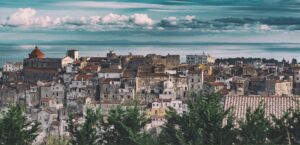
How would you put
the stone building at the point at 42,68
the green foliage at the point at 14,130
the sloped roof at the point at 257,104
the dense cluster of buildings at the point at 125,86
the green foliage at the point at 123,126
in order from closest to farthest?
the green foliage at the point at 14,130, the green foliage at the point at 123,126, the sloped roof at the point at 257,104, the dense cluster of buildings at the point at 125,86, the stone building at the point at 42,68

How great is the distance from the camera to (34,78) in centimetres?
4150

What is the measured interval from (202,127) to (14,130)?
7.54ft

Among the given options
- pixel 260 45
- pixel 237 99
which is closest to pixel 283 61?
pixel 260 45

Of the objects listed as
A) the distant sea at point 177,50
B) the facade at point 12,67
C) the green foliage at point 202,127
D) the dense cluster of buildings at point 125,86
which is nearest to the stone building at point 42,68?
the dense cluster of buildings at point 125,86

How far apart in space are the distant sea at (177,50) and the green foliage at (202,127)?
4091 centimetres

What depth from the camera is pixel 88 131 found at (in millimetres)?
9000

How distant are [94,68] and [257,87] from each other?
31.1 feet

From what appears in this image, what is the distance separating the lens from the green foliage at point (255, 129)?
27.5 ft

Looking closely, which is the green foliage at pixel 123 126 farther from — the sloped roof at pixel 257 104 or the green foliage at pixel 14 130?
the sloped roof at pixel 257 104

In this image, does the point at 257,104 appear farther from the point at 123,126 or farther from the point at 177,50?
the point at 177,50

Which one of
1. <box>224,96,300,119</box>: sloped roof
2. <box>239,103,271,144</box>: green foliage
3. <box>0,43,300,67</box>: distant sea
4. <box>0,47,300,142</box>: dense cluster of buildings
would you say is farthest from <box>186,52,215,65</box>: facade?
<box>239,103,271,144</box>: green foliage

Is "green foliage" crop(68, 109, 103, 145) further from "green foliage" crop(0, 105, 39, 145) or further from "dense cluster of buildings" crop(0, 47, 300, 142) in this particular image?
"dense cluster of buildings" crop(0, 47, 300, 142)

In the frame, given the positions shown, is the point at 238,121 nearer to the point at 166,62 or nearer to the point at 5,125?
the point at 5,125

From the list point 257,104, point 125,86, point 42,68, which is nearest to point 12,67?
point 42,68
